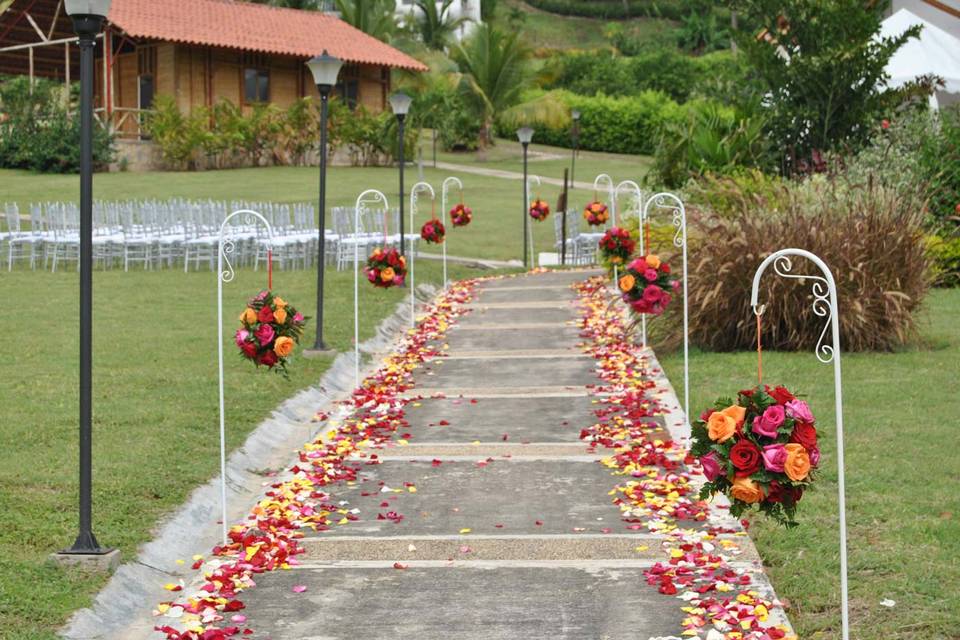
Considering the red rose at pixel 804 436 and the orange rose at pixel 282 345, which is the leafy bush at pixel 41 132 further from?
the red rose at pixel 804 436

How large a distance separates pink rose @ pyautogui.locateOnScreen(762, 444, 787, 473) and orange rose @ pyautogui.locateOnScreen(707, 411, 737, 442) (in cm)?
17

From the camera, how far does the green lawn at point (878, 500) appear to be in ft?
20.0

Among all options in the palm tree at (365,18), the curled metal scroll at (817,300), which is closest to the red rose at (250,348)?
the curled metal scroll at (817,300)

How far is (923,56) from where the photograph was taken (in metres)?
22.7

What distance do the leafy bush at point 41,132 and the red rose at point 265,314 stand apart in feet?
99.2

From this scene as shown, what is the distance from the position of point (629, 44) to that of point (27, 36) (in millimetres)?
38310

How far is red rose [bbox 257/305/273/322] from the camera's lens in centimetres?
894

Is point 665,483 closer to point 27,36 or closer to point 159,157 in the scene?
point 159,157

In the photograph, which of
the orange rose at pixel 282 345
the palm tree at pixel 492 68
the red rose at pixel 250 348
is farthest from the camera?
the palm tree at pixel 492 68

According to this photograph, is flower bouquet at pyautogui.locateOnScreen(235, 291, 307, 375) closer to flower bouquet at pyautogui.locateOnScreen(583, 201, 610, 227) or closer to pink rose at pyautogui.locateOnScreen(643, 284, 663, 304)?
pink rose at pyautogui.locateOnScreen(643, 284, 663, 304)

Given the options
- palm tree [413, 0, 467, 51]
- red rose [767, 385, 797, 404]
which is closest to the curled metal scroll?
red rose [767, 385, 797, 404]

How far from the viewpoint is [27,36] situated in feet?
142

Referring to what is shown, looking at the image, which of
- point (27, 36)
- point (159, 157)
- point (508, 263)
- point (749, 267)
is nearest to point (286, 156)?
point (159, 157)

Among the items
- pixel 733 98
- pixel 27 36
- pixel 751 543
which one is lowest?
pixel 751 543
